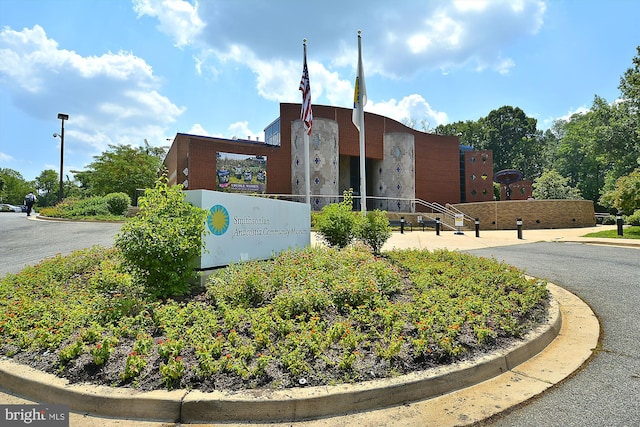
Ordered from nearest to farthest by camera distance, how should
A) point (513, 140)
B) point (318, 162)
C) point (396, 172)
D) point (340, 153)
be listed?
point (318, 162) → point (340, 153) → point (396, 172) → point (513, 140)

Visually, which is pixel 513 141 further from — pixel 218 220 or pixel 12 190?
pixel 12 190

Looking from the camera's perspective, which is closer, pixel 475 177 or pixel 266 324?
pixel 266 324

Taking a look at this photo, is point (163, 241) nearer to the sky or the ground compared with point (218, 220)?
nearer to the ground

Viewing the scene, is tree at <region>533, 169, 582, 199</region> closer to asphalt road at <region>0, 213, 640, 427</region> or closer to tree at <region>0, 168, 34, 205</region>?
asphalt road at <region>0, 213, 640, 427</region>

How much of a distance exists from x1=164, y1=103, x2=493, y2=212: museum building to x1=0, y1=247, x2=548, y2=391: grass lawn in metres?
20.6

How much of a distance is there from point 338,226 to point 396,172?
25301 millimetres

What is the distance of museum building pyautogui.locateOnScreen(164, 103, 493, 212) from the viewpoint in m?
26.9

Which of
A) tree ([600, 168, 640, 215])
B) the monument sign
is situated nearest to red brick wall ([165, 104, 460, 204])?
tree ([600, 168, 640, 215])

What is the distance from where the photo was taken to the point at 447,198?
122 ft

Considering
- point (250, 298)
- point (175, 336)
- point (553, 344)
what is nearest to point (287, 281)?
point (250, 298)

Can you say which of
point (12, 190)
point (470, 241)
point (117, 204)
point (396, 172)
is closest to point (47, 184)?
point (12, 190)

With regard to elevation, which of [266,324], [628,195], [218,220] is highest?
[628,195]

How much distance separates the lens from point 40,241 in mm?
12828

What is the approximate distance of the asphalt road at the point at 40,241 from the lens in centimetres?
979
